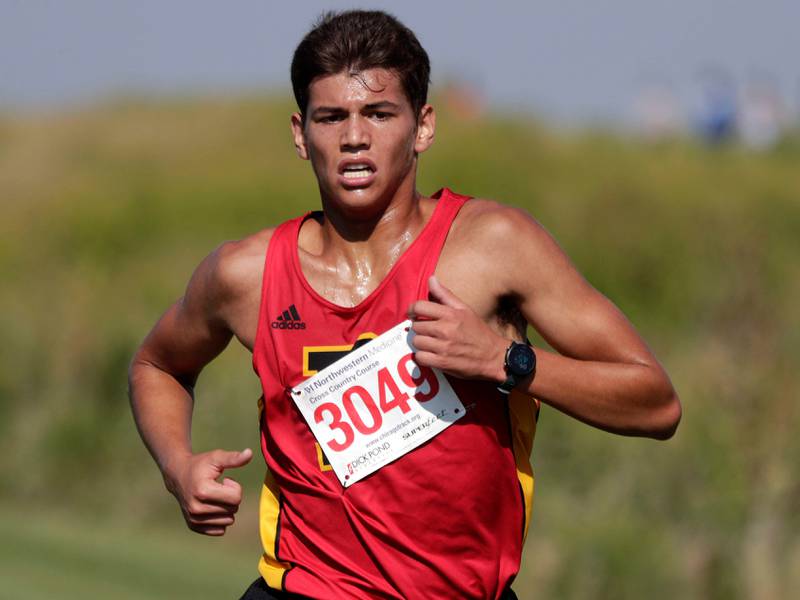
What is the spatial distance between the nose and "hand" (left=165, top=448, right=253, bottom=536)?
0.86 meters

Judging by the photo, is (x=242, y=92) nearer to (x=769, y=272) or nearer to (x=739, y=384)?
(x=769, y=272)

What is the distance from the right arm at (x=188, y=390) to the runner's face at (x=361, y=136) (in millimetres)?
409

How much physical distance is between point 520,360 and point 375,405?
46cm

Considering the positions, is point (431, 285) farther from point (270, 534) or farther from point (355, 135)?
point (270, 534)

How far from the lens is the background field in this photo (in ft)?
41.8

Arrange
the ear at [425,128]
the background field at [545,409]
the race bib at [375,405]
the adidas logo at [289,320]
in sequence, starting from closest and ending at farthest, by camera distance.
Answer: the race bib at [375,405], the adidas logo at [289,320], the ear at [425,128], the background field at [545,409]

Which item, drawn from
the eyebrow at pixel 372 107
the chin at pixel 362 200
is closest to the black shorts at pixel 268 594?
the chin at pixel 362 200

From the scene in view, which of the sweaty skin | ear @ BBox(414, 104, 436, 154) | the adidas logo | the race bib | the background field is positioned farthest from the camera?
the background field

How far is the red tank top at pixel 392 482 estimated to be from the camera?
3904 mm

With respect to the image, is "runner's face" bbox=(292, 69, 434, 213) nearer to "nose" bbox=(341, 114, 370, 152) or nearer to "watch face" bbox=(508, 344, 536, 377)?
"nose" bbox=(341, 114, 370, 152)

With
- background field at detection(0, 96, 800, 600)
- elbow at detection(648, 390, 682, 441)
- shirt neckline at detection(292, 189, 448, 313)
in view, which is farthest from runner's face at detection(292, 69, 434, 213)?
background field at detection(0, 96, 800, 600)

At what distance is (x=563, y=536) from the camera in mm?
12875

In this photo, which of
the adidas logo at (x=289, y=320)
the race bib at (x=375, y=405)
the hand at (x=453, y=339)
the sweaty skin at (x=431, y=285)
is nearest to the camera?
the hand at (x=453, y=339)

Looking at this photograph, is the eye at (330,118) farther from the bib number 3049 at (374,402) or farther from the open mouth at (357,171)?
the bib number 3049 at (374,402)
